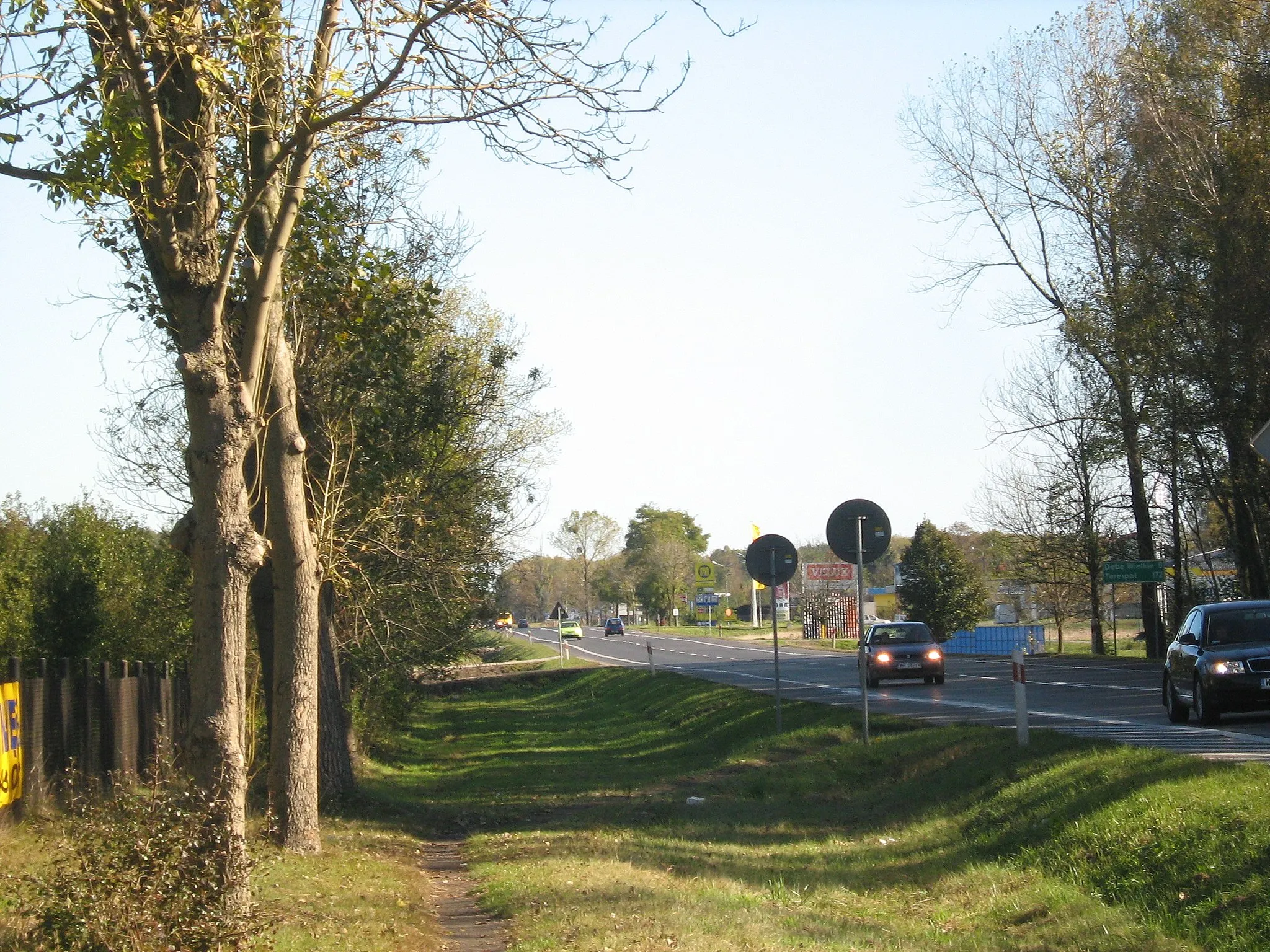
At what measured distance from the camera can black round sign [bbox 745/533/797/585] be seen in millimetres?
18938

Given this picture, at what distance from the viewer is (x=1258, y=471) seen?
27828 mm

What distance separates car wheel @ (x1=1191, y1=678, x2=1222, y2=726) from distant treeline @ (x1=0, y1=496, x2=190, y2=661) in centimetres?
1363

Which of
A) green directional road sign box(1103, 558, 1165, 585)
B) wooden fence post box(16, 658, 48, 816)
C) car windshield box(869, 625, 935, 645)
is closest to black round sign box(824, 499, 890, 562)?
wooden fence post box(16, 658, 48, 816)

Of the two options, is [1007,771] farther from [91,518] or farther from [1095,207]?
[1095,207]

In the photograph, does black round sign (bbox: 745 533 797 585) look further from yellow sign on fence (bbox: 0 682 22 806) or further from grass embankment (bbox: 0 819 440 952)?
yellow sign on fence (bbox: 0 682 22 806)

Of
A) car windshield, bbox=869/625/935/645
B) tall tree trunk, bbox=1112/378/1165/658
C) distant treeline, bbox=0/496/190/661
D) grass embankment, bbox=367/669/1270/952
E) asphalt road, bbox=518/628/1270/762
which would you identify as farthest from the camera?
tall tree trunk, bbox=1112/378/1165/658

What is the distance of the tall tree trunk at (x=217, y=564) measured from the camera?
7.48m

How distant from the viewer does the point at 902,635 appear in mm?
30797

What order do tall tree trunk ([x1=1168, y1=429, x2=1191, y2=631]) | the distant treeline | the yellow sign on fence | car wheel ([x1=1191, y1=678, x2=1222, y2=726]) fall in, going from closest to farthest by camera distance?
the yellow sign on fence → car wheel ([x1=1191, y1=678, x2=1222, y2=726]) → the distant treeline → tall tree trunk ([x1=1168, y1=429, x2=1191, y2=631])

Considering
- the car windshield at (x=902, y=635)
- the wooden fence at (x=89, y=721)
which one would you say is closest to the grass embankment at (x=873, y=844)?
the wooden fence at (x=89, y=721)

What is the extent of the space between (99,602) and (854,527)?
1269cm

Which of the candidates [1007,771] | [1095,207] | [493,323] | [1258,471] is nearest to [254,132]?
[1007,771]

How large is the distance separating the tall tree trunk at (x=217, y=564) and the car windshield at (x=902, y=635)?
959 inches

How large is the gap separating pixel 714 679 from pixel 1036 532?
1632cm
